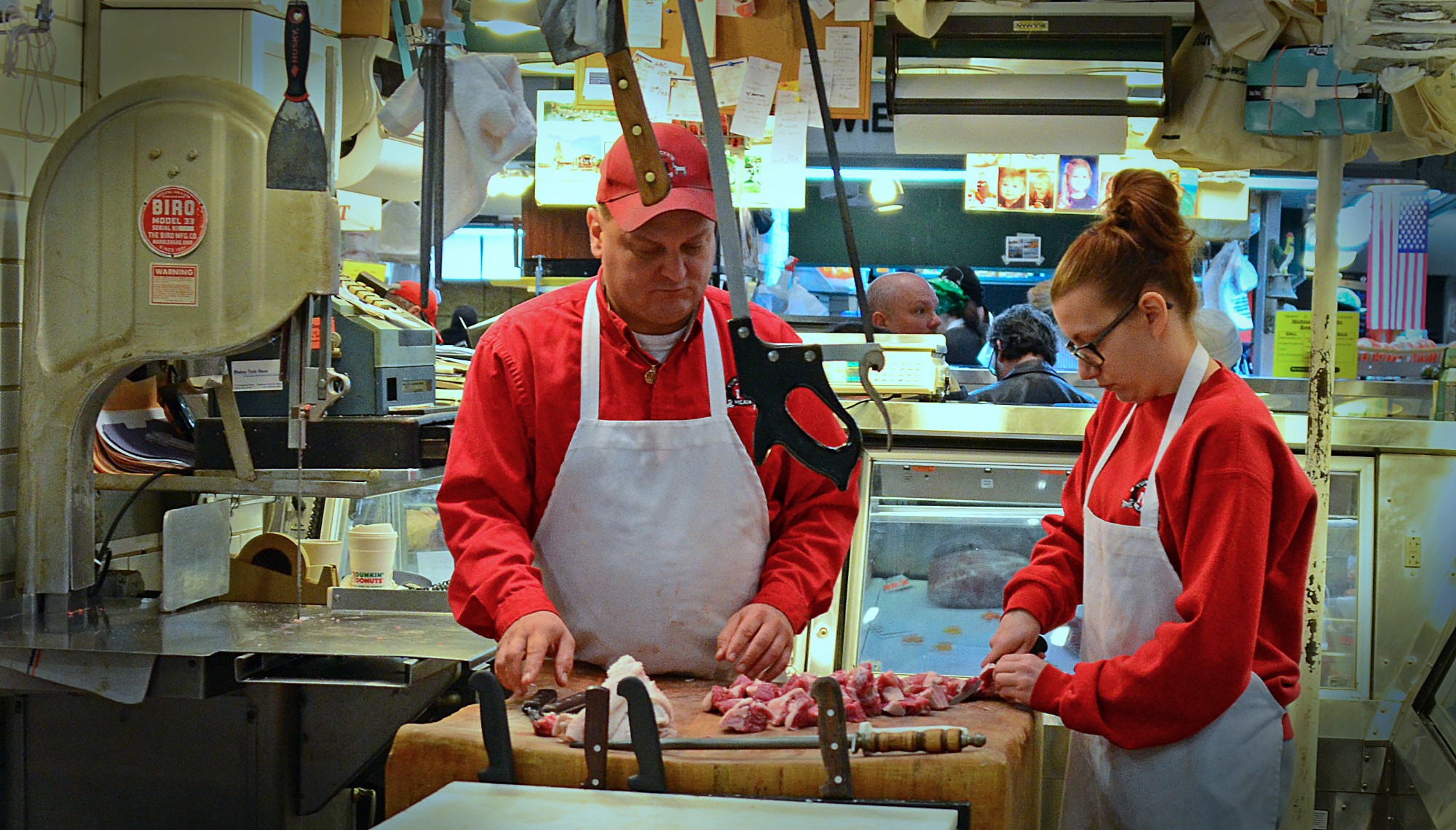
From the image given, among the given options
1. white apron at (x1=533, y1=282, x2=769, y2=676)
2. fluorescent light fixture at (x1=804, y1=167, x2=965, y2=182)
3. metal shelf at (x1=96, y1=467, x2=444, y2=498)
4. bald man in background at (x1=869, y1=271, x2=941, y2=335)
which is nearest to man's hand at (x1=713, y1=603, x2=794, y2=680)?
white apron at (x1=533, y1=282, x2=769, y2=676)

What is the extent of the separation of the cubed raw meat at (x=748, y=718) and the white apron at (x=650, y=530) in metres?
0.40

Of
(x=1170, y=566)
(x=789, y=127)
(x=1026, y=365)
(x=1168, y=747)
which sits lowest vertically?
(x=1168, y=747)

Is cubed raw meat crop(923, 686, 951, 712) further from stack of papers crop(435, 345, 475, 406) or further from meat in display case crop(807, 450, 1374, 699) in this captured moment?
stack of papers crop(435, 345, 475, 406)

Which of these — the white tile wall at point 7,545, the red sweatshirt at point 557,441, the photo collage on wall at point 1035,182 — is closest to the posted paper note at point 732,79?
the red sweatshirt at point 557,441

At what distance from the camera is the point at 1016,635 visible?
7.30 ft

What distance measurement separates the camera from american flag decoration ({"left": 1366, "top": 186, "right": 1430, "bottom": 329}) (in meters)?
8.47

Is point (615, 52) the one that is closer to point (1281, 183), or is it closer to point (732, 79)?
point (732, 79)

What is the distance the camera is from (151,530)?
3129 mm

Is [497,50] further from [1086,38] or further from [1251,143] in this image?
[1251,143]

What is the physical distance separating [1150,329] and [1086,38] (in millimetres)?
2118

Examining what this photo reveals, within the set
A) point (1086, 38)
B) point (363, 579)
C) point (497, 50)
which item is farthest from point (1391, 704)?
point (497, 50)

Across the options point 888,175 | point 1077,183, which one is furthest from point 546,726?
A: point 888,175

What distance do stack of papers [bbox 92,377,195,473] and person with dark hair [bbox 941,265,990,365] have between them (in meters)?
4.67

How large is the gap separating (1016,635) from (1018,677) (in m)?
0.22
